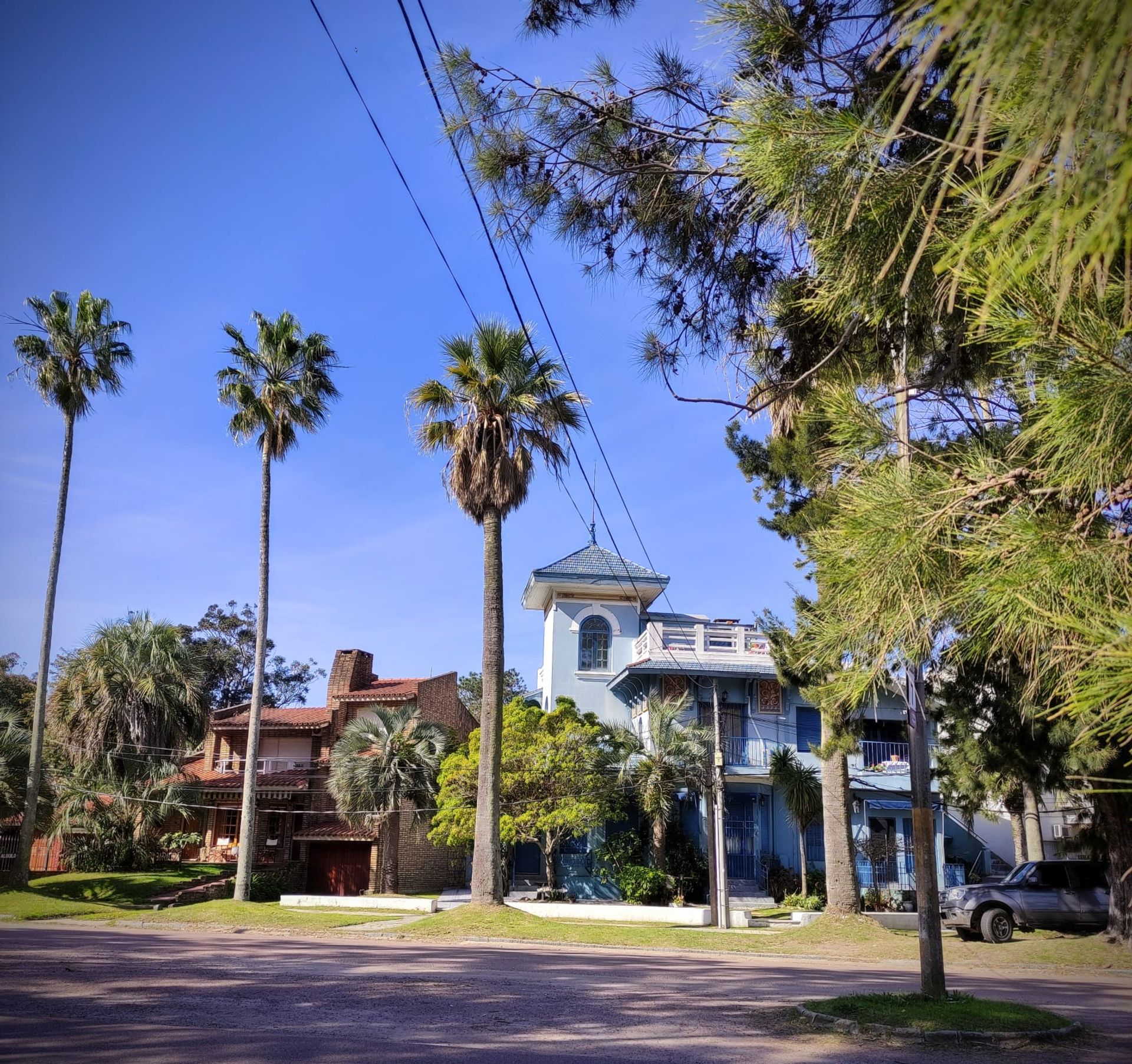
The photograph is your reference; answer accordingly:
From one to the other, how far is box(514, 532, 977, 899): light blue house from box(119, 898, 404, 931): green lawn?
27.4ft

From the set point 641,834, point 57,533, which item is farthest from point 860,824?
point 57,533

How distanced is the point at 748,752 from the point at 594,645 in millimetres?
7172

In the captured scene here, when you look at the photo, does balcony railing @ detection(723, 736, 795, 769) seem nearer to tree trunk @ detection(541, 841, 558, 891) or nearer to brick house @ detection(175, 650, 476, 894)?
tree trunk @ detection(541, 841, 558, 891)

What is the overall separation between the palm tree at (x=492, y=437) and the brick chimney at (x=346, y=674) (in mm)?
16188

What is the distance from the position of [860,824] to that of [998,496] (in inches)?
1221

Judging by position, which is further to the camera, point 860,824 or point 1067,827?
point 1067,827

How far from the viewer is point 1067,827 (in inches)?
1476

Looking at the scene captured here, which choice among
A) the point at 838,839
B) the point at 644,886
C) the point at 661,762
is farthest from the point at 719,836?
the point at 644,886

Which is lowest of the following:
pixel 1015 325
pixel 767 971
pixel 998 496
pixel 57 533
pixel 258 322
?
pixel 767 971

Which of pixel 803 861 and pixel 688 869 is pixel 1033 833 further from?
pixel 688 869

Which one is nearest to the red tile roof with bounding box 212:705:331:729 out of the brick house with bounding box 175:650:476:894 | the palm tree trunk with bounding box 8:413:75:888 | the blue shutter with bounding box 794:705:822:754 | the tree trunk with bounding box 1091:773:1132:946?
the brick house with bounding box 175:650:476:894

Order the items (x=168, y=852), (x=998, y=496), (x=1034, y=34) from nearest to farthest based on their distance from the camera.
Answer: (x=1034, y=34), (x=998, y=496), (x=168, y=852)

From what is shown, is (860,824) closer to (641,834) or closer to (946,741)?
(641,834)

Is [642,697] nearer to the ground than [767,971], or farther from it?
farther from it
